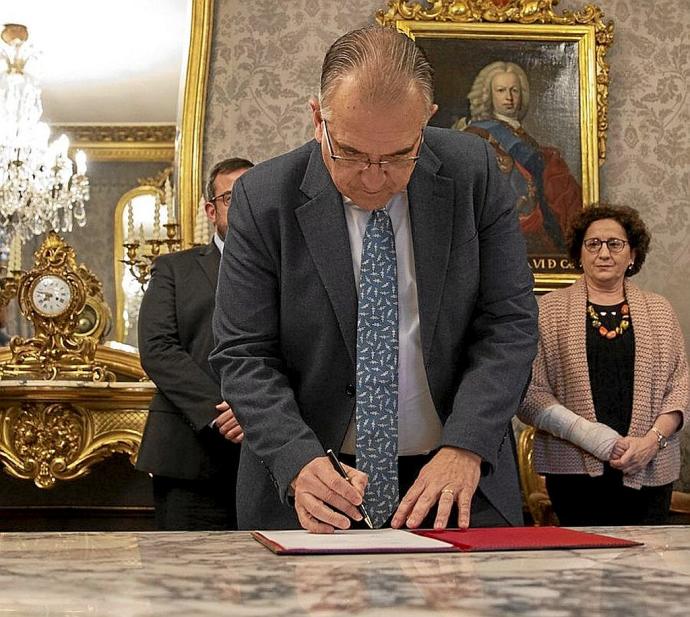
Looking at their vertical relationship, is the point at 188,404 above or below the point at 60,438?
above

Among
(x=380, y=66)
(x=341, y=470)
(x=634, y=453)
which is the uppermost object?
(x=380, y=66)

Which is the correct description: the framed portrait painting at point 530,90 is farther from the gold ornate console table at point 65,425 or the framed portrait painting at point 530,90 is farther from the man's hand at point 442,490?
the man's hand at point 442,490

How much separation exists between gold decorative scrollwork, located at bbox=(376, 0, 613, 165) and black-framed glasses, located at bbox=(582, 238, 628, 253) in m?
0.86

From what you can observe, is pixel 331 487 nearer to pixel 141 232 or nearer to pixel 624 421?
pixel 624 421

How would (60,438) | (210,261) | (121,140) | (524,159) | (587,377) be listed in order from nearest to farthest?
(210,261), (587,377), (60,438), (524,159), (121,140)

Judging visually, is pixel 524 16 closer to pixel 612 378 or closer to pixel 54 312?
pixel 612 378

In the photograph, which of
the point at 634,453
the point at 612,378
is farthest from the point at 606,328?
the point at 634,453

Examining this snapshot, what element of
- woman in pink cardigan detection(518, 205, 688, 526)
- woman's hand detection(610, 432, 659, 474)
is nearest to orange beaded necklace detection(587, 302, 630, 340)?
woman in pink cardigan detection(518, 205, 688, 526)

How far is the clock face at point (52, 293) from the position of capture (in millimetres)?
4449

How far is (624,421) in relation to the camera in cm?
348

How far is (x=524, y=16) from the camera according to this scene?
452 cm

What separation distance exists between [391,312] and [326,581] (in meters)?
0.87

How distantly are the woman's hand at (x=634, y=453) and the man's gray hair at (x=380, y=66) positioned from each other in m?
1.95

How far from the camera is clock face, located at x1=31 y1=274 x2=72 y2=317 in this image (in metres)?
4.45
